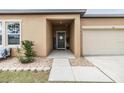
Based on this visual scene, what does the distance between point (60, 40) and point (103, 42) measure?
7291 millimetres

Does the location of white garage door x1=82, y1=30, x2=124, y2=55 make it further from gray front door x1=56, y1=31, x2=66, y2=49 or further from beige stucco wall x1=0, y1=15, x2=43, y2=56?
gray front door x1=56, y1=31, x2=66, y2=49

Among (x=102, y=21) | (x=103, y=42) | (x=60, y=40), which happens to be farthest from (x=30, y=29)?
(x=60, y=40)

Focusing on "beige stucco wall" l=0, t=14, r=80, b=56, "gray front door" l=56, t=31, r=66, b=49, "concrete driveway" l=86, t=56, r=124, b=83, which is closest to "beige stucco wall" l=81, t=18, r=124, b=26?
"beige stucco wall" l=0, t=14, r=80, b=56

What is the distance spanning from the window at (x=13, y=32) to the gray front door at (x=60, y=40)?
8.41 meters

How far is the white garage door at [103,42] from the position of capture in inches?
628

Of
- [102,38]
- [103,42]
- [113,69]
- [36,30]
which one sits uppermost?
[36,30]

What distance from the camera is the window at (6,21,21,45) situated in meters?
14.1

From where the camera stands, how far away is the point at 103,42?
16141mm

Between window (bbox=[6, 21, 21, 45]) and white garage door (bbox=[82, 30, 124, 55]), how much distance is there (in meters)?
5.97

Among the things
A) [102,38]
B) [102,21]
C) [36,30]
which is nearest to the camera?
[36,30]

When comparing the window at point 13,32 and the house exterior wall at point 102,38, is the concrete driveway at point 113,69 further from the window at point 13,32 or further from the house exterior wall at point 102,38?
the window at point 13,32

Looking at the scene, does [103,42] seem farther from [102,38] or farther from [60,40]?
[60,40]

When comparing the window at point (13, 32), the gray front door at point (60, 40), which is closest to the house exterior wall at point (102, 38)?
the window at point (13, 32)

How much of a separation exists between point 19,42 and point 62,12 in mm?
4412
